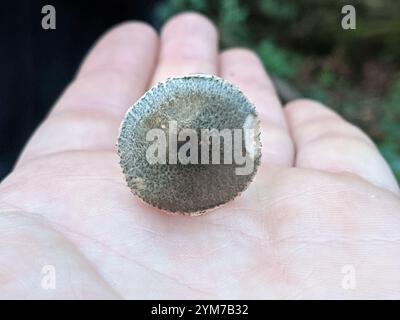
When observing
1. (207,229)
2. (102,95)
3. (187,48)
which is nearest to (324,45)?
(187,48)

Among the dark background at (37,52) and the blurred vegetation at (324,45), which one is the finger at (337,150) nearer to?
the blurred vegetation at (324,45)

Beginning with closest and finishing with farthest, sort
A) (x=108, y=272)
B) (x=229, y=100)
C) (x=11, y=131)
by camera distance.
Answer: (x=108, y=272) → (x=229, y=100) → (x=11, y=131)

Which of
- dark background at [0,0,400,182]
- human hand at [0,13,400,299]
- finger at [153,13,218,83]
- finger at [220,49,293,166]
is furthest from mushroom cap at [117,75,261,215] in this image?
dark background at [0,0,400,182]

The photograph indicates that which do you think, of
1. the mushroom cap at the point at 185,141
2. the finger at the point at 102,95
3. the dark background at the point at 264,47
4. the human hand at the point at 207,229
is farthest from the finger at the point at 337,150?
the dark background at the point at 264,47

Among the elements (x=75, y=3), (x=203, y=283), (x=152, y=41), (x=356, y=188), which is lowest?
(x=203, y=283)

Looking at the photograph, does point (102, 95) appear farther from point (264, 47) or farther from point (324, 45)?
point (324, 45)

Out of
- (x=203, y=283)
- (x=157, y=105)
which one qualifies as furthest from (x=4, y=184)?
(x=203, y=283)

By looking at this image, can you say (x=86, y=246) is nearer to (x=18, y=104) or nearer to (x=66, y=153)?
(x=66, y=153)
